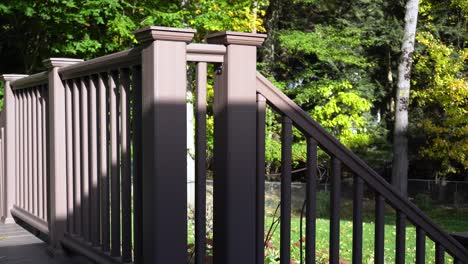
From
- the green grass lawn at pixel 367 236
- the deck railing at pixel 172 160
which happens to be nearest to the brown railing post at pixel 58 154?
the deck railing at pixel 172 160

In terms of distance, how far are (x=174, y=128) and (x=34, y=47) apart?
1196 cm

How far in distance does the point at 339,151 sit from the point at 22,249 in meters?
2.18

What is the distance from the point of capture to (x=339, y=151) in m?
2.83

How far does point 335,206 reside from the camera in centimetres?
281

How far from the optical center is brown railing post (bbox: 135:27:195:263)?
2359mm

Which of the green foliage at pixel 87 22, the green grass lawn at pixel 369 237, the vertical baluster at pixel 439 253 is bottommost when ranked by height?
the green grass lawn at pixel 369 237

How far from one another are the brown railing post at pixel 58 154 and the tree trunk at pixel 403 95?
17224mm

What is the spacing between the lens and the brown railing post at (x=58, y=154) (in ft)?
11.7

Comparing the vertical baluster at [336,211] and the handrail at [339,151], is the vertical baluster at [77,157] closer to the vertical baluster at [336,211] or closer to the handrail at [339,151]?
the handrail at [339,151]

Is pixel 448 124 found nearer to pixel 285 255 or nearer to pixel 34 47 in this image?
pixel 34 47

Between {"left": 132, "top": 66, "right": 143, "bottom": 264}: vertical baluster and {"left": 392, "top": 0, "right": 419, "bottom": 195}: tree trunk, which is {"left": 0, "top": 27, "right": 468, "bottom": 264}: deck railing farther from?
{"left": 392, "top": 0, "right": 419, "bottom": 195}: tree trunk

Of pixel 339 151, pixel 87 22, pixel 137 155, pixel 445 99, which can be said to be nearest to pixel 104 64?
pixel 137 155

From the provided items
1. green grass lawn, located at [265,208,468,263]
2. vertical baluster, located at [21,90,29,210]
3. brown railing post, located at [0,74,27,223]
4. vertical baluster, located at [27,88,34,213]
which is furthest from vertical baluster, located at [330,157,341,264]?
brown railing post, located at [0,74,27,223]

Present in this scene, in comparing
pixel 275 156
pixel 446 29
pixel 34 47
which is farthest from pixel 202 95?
pixel 446 29
